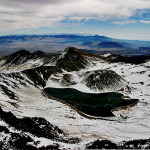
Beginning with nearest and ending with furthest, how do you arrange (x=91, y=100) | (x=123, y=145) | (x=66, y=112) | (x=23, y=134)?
(x=123, y=145), (x=23, y=134), (x=66, y=112), (x=91, y=100)

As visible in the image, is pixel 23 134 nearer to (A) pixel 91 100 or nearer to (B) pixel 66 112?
(B) pixel 66 112

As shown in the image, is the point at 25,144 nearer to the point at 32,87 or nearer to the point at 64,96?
the point at 64,96

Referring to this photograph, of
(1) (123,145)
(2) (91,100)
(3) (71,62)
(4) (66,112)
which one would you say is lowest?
(2) (91,100)

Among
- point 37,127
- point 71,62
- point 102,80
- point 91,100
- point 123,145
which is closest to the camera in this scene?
point 123,145

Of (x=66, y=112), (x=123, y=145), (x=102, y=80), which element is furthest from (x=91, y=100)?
(x=123, y=145)

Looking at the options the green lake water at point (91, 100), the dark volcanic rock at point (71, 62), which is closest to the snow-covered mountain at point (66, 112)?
the dark volcanic rock at point (71, 62)

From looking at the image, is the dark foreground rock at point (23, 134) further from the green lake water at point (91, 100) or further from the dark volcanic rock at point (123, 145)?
the green lake water at point (91, 100)
